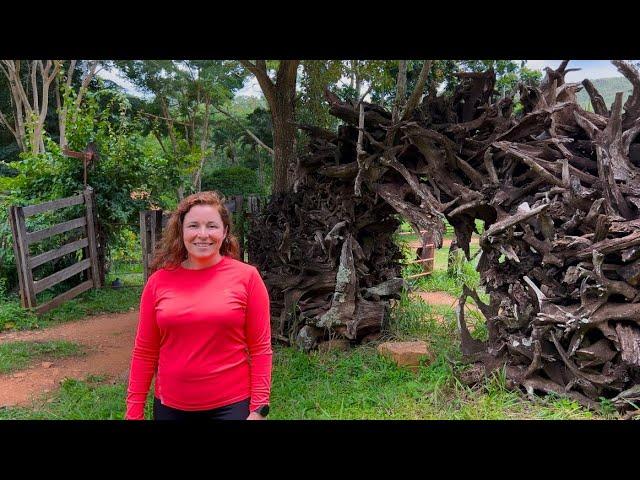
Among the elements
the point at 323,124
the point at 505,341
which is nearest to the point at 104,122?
the point at 323,124

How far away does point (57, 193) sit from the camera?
22.5 ft

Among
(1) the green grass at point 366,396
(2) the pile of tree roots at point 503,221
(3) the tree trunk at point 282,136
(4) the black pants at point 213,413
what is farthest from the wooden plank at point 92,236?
(4) the black pants at point 213,413

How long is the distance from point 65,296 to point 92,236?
103 centimetres

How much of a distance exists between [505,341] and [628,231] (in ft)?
3.48

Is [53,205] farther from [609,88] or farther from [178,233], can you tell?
[609,88]

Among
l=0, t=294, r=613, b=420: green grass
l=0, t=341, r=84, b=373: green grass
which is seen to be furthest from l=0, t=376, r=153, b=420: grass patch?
l=0, t=341, r=84, b=373: green grass

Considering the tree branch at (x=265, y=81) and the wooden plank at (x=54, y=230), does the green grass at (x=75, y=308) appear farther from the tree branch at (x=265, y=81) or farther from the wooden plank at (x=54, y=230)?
the tree branch at (x=265, y=81)

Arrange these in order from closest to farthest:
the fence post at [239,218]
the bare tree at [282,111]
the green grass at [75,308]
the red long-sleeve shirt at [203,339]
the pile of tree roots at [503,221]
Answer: the red long-sleeve shirt at [203,339] → the pile of tree roots at [503,221] → the green grass at [75,308] → the fence post at [239,218] → the bare tree at [282,111]

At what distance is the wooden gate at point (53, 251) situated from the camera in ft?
18.1

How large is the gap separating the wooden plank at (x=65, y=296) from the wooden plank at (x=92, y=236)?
0.11m

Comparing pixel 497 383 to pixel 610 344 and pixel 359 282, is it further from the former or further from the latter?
pixel 359 282

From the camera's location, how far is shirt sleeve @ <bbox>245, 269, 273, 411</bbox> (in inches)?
70.9

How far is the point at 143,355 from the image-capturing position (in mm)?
1841

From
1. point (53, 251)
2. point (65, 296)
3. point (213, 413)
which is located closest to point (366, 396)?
point (213, 413)
